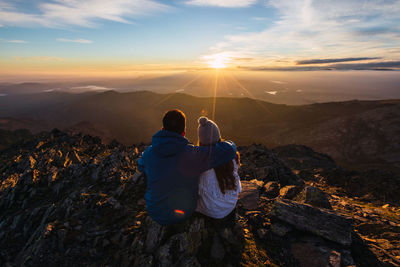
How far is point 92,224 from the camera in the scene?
6570mm

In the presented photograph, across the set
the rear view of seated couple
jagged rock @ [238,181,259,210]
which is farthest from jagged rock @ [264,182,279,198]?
the rear view of seated couple

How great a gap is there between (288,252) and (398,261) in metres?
2.70

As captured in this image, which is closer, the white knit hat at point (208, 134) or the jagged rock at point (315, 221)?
the white knit hat at point (208, 134)

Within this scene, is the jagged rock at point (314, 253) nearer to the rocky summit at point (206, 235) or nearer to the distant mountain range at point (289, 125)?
the rocky summit at point (206, 235)

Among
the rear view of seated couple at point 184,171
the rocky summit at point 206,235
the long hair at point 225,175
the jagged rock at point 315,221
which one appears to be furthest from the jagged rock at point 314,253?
the long hair at point 225,175

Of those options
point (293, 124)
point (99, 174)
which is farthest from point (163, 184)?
point (293, 124)

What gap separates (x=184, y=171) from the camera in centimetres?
379

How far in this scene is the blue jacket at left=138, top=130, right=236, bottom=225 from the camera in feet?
12.2

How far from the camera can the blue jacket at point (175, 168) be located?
3.72m

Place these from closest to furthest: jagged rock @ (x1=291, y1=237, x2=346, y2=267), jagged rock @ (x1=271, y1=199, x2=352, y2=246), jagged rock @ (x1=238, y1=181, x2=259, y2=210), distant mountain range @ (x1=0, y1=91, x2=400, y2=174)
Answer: jagged rock @ (x1=291, y1=237, x2=346, y2=267) → jagged rock @ (x1=271, y1=199, x2=352, y2=246) → jagged rock @ (x1=238, y1=181, x2=259, y2=210) → distant mountain range @ (x1=0, y1=91, x2=400, y2=174)

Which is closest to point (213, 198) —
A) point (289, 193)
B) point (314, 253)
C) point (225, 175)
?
point (225, 175)

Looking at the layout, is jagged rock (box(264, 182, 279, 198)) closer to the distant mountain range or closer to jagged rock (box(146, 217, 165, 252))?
jagged rock (box(146, 217, 165, 252))

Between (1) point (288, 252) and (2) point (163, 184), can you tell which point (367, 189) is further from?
(2) point (163, 184)

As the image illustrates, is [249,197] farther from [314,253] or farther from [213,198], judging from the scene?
[213,198]
